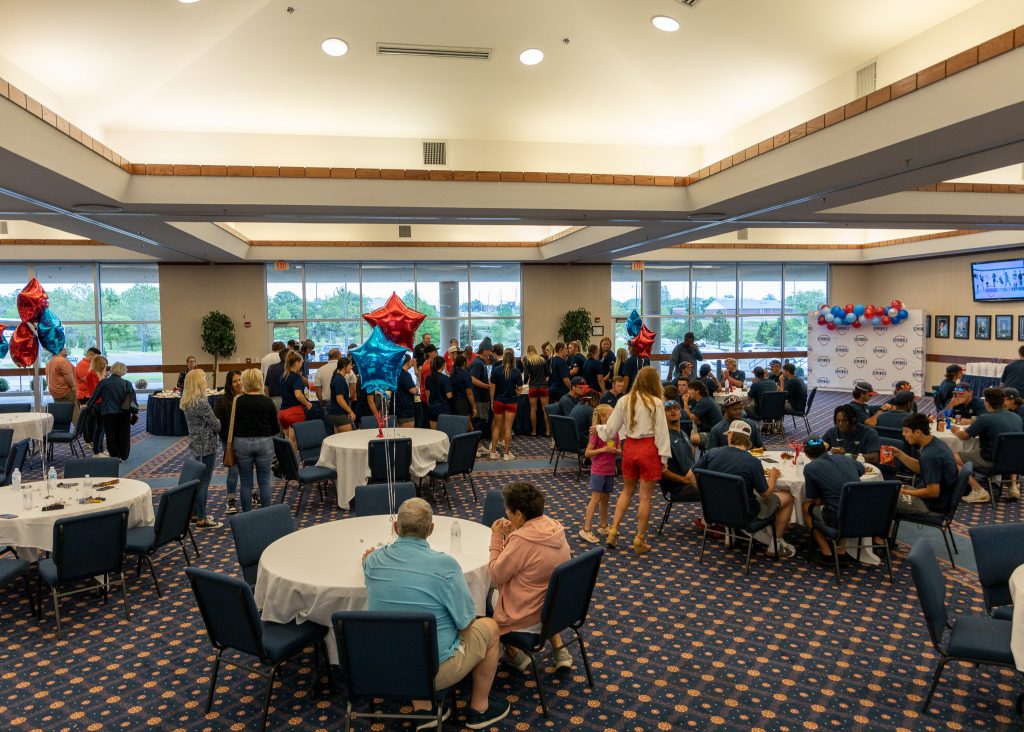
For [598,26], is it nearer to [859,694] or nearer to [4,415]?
[859,694]

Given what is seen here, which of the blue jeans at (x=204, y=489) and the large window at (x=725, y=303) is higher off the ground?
the large window at (x=725, y=303)

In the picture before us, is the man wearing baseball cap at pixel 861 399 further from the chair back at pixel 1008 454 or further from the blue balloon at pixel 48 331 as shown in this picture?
the blue balloon at pixel 48 331

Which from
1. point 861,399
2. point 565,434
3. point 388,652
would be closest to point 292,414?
point 565,434

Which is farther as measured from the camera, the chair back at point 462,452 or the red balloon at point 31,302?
the red balloon at point 31,302

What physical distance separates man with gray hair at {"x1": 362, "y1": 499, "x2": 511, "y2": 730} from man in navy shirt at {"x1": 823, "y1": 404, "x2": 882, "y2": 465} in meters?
4.39

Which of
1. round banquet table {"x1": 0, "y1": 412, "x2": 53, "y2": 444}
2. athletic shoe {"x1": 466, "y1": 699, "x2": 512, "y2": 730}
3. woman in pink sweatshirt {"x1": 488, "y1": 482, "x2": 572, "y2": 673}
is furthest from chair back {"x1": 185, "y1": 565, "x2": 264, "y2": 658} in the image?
round banquet table {"x1": 0, "y1": 412, "x2": 53, "y2": 444}

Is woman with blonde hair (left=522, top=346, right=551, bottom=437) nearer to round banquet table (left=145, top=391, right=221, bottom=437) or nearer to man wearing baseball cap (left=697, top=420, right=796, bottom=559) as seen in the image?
man wearing baseball cap (left=697, top=420, right=796, bottom=559)

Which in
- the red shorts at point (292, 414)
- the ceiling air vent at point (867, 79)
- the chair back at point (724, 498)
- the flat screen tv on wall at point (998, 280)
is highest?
the ceiling air vent at point (867, 79)

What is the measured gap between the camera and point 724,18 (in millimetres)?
5992

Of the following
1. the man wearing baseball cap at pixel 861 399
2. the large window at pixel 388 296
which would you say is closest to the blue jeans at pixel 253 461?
the man wearing baseball cap at pixel 861 399

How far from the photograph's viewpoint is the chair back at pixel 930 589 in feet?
11.1

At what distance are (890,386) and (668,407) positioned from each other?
1329 cm

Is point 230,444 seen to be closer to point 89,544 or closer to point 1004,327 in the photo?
point 89,544

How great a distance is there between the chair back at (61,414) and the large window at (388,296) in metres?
5.99
